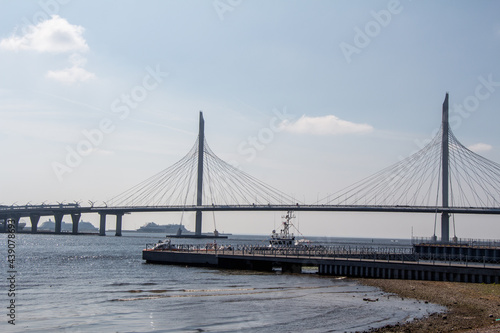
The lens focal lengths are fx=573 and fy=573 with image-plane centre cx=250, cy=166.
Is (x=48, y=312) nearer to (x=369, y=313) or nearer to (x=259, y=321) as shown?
(x=259, y=321)

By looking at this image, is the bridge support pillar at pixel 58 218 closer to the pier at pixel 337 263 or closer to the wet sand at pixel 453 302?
the pier at pixel 337 263

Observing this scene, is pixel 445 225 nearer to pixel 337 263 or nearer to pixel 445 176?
pixel 445 176

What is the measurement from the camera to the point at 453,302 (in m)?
35.4

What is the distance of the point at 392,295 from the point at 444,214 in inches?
2889

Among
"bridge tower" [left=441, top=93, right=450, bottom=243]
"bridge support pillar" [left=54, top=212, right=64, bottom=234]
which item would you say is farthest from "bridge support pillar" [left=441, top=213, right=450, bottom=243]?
"bridge support pillar" [left=54, top=212, right=64, bottom=234]

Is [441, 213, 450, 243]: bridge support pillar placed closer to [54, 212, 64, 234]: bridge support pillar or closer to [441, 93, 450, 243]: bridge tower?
[441, 93, 450, 243]: bridge tower

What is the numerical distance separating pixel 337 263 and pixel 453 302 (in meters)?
18.9

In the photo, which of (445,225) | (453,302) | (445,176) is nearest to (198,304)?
(453,302)

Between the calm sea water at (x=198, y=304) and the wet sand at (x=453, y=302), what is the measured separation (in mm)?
1457

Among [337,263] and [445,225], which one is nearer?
[337,263]

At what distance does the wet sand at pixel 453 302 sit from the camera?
27422 millimetres

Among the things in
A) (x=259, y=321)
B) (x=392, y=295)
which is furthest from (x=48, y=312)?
(x=392, y=295)

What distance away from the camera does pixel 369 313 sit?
32594mm

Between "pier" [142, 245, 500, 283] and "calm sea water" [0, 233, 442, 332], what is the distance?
6.96 ft
